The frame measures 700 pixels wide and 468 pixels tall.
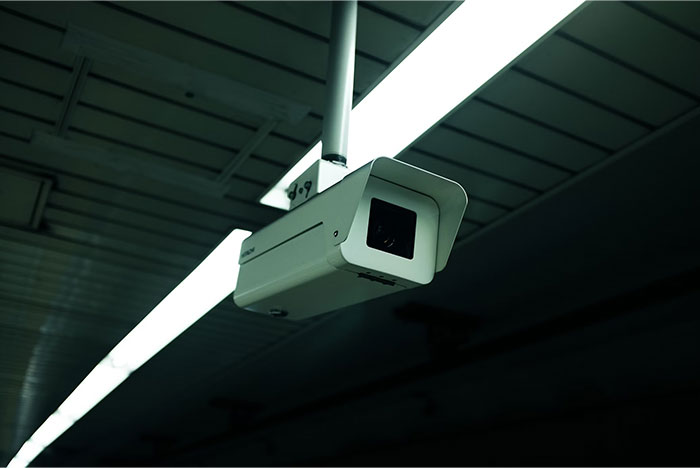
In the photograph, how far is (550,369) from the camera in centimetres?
573

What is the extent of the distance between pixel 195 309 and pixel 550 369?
9.72 ft

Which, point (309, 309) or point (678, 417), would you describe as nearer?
point (309, 309)

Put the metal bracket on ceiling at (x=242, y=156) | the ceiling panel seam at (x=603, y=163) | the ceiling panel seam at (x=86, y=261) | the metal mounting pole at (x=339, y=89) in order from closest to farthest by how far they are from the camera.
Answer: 1. the metal mounting pole at (x=339, y=89)
2. the ceiling panel seam at (x=603, y=163)
3. the metal bracket on ceiling at (x=242, y=156)
4. the ceiling panel seam at (x=86, y=261)

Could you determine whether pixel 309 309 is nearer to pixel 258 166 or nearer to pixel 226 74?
pixel 226 74

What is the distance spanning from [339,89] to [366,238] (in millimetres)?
561

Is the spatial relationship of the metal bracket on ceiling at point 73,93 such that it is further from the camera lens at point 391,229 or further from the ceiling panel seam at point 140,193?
the camera lens at point 391,229

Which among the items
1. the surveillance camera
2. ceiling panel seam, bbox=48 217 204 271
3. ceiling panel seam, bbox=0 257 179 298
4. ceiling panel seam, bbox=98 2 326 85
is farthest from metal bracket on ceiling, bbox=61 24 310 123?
ceiling panel seam, bbox=0 257 179 298

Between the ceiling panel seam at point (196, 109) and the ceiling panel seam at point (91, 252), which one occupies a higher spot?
the ceiling panel seam at point (196, 109)

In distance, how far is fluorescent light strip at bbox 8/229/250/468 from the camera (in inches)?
165

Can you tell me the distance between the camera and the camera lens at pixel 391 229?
5.40ft

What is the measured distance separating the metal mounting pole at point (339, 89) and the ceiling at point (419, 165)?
0.80 feet

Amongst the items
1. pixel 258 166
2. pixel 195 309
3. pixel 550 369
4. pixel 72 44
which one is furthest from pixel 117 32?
pixel 550 369

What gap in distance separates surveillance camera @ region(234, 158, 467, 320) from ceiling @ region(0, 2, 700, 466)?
868 millimetres

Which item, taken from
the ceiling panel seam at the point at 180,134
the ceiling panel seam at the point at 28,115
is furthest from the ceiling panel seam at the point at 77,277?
the ceiling panel seam at the point at 180,134
